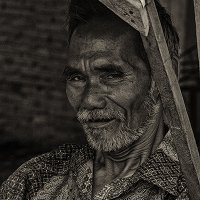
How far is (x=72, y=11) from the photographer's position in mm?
3658

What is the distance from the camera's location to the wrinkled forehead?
3.44 metres

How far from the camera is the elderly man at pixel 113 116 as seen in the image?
3393mm

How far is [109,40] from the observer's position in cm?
345

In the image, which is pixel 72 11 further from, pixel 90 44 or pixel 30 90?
pixel 30 90

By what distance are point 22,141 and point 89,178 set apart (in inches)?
169

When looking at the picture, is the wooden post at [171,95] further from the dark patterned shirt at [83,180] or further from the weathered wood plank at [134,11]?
the dark patterned shirt at [83,180]

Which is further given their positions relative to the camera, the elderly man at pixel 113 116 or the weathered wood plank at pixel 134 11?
the elderly man at pixel 113 116

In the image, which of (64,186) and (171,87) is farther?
(64,186)

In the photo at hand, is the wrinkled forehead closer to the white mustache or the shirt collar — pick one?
the white mustache

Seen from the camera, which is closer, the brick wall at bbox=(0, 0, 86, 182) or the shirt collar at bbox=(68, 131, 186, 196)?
the shirt collar at bbox=(68, 131, 186, 196)

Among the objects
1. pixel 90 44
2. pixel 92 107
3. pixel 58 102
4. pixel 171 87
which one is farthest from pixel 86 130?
pixel 58 102

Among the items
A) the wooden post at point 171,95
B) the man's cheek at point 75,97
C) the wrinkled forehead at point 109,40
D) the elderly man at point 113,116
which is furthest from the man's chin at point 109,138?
the wooden post at point 171,95

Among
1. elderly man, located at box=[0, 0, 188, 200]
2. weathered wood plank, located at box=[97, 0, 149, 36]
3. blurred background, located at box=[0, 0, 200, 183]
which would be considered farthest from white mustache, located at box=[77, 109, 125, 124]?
blurred background, located at box=[0, 0, 200, 183]

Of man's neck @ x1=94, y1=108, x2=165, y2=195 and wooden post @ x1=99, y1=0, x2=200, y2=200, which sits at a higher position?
wooden post @ x1=99, y1=0, x2=200, y2=200
